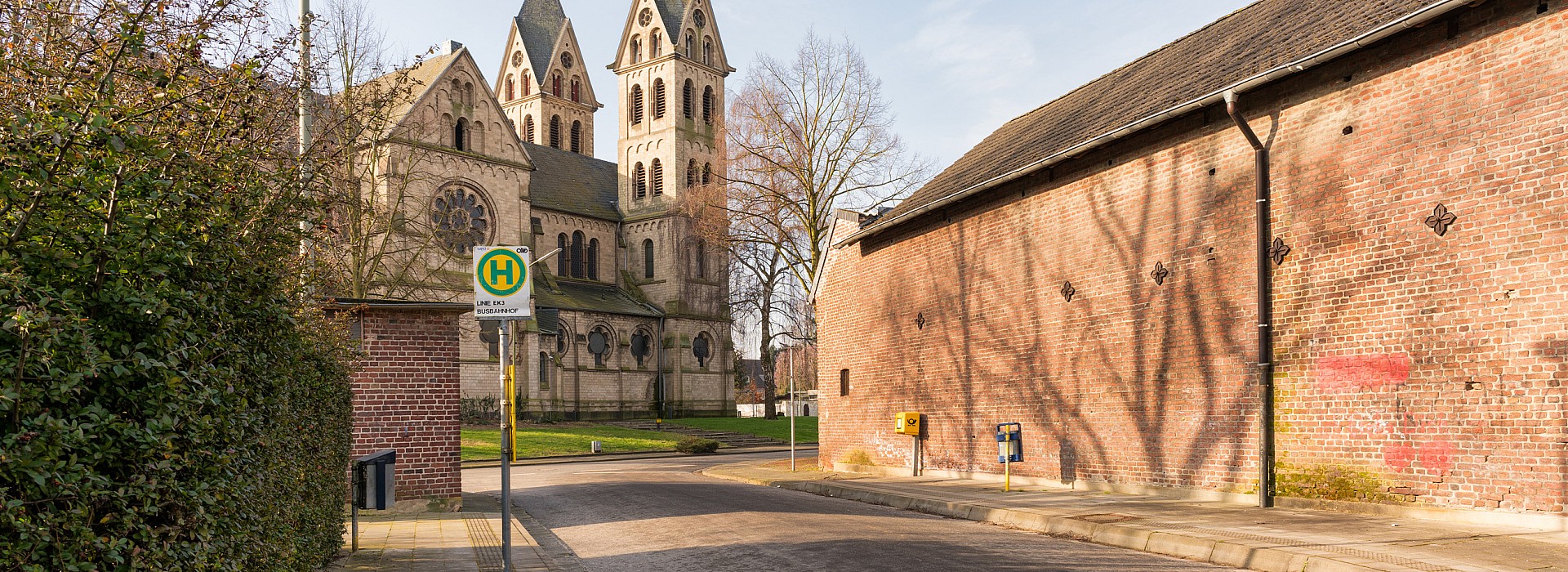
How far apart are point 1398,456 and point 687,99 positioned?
5594 cm

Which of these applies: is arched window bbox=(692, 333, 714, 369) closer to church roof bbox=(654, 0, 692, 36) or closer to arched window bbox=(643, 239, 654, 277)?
arched window bbox=(643, 239, 654, 277)

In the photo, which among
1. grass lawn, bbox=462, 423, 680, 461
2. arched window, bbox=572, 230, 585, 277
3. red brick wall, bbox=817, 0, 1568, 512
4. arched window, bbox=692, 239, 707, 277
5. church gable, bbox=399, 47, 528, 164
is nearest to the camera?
red brick wall, bbox=817, 0, 1568, 512

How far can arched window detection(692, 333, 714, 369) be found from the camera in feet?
209

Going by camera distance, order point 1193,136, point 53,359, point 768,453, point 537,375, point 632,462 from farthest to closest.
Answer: point 537,375 → point 768,453 → point 632,462 → point 1193,136 → point 53,359

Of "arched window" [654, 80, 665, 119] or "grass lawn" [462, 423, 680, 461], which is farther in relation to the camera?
"arched window" [654, 80, 665, 119]

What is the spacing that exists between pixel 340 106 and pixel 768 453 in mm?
20682

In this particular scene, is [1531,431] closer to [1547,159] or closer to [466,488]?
[1547,159]

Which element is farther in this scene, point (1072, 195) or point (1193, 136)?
point (1072, 195)

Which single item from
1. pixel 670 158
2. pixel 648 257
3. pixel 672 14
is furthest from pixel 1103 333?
pixel 672 14

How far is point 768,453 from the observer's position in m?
37.4

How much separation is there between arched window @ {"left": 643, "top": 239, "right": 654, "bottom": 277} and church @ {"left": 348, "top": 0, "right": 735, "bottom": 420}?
9 cm

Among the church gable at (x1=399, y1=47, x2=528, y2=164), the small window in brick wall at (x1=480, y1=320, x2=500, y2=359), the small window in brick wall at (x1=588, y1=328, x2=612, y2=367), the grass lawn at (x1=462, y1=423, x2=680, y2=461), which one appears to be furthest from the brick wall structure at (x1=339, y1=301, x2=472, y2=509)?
the small window in brick wall at (x1=588, y1=328, x2=612, y2=367)

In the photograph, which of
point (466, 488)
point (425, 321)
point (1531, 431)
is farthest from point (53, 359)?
point (466, 488)

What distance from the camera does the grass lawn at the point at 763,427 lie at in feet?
152
